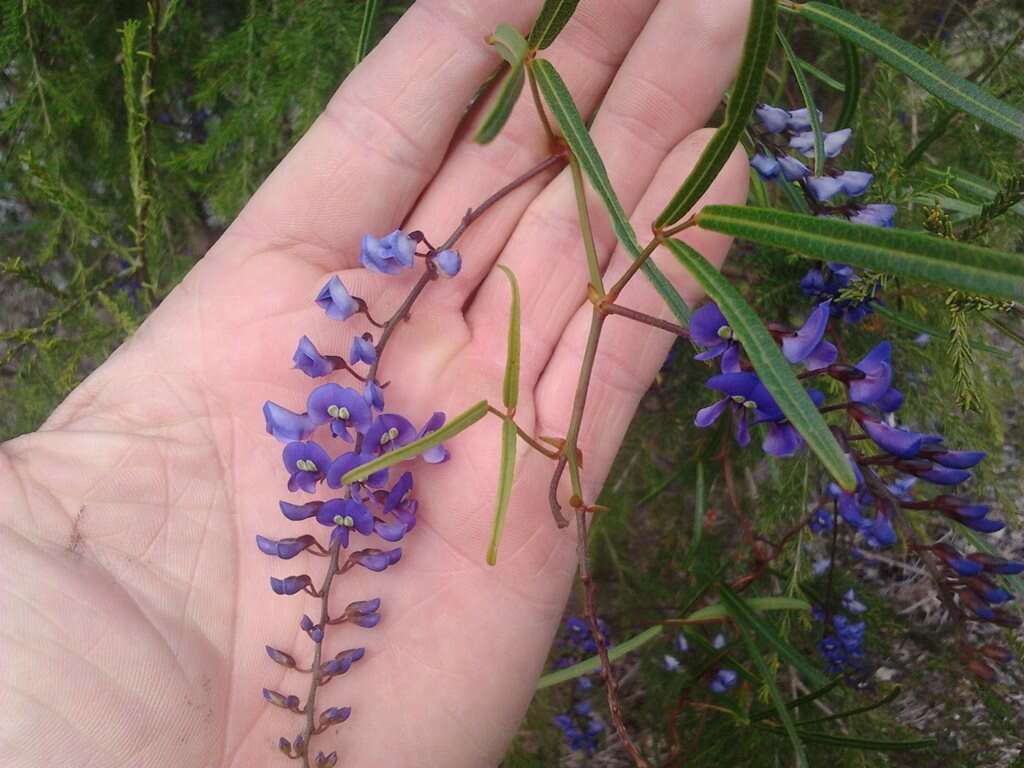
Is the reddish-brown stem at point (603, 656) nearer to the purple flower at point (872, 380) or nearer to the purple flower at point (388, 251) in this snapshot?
the purple flower at point (872, 380)

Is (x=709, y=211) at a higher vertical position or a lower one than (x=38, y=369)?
higher

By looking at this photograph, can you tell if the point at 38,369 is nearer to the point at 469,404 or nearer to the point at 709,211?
the point at 469,404

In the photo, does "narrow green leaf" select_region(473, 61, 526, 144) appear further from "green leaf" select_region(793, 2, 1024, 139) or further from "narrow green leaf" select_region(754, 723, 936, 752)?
"narrow green leaf" select_region(754, 723, 936, 752)

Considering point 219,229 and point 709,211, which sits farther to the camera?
point 219,229

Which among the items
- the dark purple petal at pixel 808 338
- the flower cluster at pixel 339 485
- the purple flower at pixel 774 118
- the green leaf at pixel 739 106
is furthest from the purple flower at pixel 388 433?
the purple flower at pixel 774 118

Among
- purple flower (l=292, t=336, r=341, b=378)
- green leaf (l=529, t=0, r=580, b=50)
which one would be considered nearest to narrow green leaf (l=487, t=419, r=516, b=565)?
purple flower (l=292, t=336, r=341, b=378)

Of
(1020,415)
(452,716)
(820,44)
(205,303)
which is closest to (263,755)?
(452,716)
